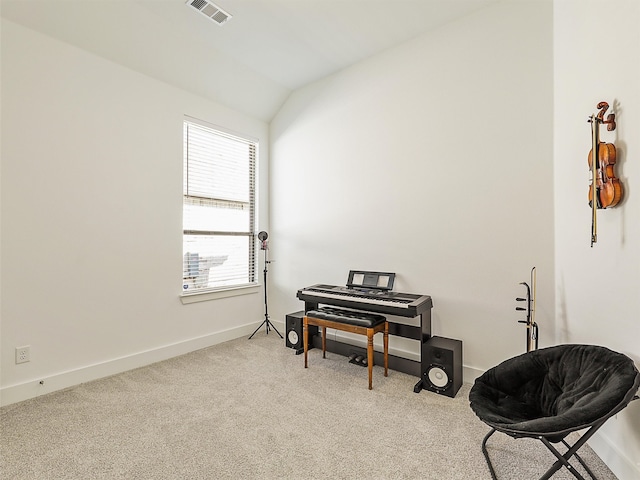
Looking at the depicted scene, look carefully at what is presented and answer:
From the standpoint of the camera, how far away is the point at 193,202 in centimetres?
379

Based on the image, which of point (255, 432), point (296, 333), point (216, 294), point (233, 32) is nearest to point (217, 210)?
point (216, 294)

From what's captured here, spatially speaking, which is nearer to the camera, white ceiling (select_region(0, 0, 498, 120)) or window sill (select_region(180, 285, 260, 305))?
white ceiling (select_region(0, 0, 498, 120))

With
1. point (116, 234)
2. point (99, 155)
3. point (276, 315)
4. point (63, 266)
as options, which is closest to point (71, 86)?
point (99, 155)

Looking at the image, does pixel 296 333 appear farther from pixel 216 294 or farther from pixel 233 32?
pixel 233 32

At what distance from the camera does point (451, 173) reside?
3.00 metres

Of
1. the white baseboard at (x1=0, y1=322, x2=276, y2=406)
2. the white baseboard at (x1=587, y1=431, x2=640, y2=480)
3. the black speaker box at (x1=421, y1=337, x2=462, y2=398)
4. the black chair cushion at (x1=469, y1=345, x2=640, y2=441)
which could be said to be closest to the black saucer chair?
the black chair cushion at (x1=469, y1=345, x2=640, y2=441)

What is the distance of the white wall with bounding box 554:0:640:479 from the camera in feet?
5.17

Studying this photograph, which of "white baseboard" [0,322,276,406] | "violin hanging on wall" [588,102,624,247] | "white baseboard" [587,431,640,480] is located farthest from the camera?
"white baseboard" [0,322,276,406]

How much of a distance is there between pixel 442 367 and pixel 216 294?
2.62 m

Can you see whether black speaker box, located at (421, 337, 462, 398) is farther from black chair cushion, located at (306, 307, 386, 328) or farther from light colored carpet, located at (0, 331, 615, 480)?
black chair cushion, located at (306, 307, 386, 328)

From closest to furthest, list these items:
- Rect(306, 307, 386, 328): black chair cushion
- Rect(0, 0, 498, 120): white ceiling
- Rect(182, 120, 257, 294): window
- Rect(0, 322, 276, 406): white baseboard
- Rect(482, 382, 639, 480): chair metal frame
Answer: Rect(482, 382, 639, 480): chair metal frame < Rect(0, 322, 276, 406): white baseboard < Rect(0, 0, 498, 120): white ceiling < Rect(306, 307, 386, 328): black chair cushion < Rect(182, 120, 257, 294): window

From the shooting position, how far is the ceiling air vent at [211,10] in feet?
9.09

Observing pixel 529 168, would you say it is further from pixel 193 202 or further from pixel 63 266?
pixel 63 266

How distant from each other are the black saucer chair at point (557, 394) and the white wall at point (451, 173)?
2.86 ft
